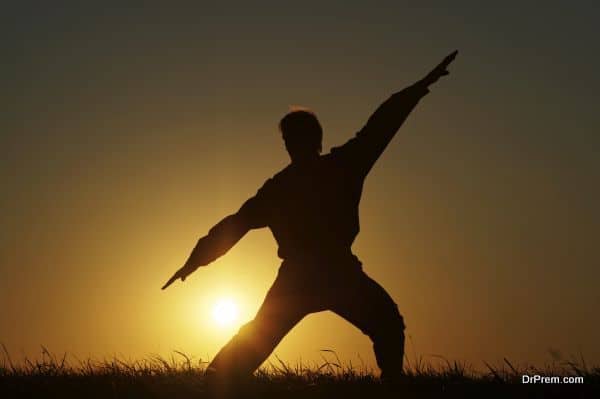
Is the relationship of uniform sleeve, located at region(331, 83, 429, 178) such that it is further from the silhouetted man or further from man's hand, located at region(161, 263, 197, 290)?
man's hand, located at region(161, 263, 197, 290)

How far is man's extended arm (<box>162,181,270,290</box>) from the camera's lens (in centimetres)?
852

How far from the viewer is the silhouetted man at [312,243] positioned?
8.13 m

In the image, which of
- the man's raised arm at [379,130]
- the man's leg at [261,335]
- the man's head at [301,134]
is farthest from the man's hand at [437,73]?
the man's leg at [261,335]

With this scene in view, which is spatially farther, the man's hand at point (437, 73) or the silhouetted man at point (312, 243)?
the man's hand at point (437, 73)

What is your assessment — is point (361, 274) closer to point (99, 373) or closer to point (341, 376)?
point (341, 376)

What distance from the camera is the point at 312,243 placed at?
8.30 m

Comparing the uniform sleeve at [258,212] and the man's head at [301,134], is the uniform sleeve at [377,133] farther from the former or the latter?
the uniform sleeve at [258,212]

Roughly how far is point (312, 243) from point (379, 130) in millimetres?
1298

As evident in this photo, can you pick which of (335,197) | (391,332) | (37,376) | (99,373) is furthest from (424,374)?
(37,376)

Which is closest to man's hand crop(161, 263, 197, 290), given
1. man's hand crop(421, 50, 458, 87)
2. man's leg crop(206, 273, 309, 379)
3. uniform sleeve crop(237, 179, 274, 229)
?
uniform sleeve crop(237, 179, 274, 229)

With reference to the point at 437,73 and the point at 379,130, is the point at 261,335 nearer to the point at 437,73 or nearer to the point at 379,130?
the point at 379,130

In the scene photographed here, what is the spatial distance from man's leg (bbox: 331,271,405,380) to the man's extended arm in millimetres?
1049

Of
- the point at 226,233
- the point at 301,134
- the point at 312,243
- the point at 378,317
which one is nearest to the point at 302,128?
the point at 301,134

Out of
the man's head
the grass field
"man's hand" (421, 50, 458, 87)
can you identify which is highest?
"man's hand" (421, 50, 458, 87)
